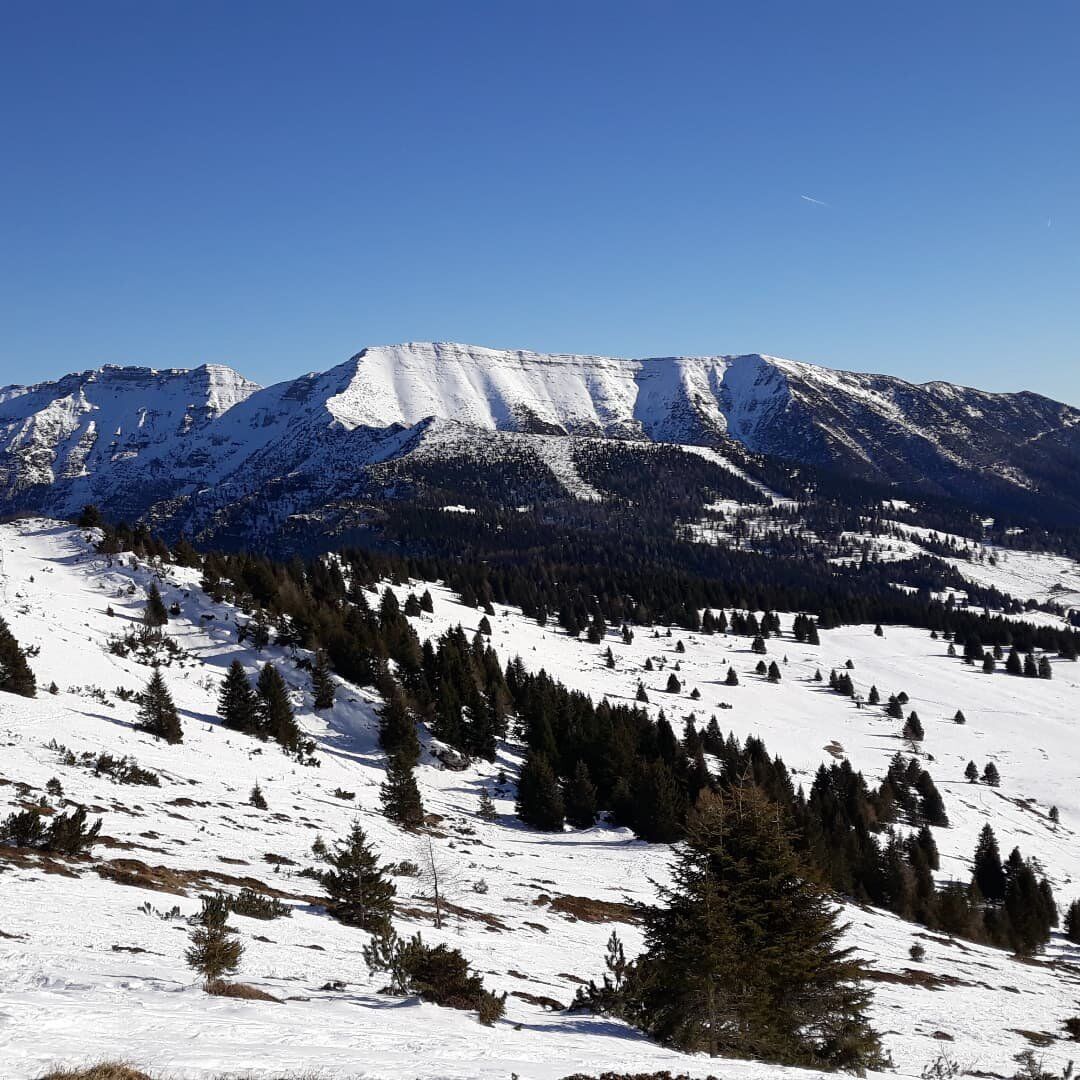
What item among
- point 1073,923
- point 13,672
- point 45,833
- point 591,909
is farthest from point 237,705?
point 1073,923

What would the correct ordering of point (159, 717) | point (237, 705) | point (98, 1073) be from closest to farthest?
point (98, 1073) → point (159, 717) → point (237, 705)

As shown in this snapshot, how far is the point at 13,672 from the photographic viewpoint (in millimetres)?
41125

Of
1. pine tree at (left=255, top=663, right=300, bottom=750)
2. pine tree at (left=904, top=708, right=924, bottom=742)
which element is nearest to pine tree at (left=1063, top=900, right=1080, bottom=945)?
pine tree at (left=904, top=708, right=924, bottom=742)

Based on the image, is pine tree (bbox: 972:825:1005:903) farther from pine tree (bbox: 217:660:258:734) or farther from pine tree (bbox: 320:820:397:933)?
pine tree (bbox: 217:660:258:734)

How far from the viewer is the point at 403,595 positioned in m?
118

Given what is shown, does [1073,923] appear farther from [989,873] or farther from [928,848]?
[928,848]

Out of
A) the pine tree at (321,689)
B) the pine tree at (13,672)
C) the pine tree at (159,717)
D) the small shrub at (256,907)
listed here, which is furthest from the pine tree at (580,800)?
the small shrub at (256,907)

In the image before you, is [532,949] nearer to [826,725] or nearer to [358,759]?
[358,759]

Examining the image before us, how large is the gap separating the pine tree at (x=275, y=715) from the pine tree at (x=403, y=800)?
12.9 meters

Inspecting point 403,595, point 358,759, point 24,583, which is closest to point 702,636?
point 403,595

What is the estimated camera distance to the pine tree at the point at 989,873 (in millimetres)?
56713

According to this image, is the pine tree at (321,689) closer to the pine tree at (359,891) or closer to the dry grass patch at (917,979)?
the pine tree at (359,891)

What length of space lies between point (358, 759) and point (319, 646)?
52.8ft

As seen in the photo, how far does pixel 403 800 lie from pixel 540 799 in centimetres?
1455
